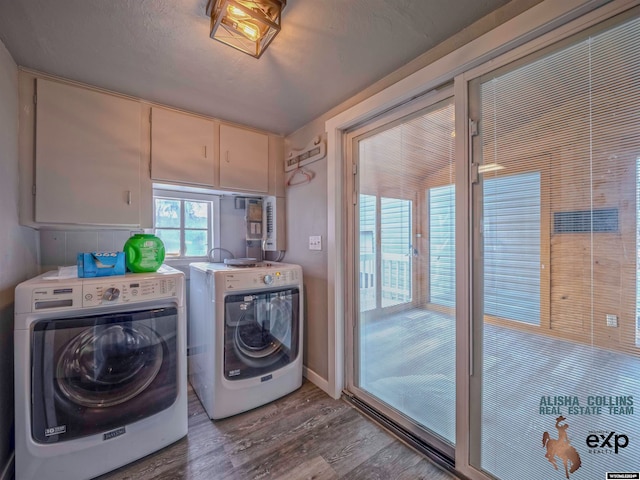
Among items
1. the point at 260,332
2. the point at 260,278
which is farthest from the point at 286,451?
the point at 260,278

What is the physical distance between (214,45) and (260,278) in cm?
138

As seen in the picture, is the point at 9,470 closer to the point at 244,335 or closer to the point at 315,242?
the point at 244,335

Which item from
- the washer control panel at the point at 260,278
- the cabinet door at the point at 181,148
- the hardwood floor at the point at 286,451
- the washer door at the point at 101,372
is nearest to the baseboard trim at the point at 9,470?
the washer door at the point at 101,372

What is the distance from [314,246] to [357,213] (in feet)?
1.56

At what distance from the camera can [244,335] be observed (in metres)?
1.85

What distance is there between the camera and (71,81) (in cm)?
166

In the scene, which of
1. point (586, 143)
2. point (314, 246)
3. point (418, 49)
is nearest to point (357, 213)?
point (314, 246)

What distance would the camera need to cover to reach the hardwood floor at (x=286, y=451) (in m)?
1.36

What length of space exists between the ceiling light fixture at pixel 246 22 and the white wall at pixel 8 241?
3.72ft

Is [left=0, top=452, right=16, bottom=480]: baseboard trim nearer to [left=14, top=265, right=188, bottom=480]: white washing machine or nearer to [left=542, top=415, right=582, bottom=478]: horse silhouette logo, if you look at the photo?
[left=14, top=265, right=188, bottom=480]: white washing machine

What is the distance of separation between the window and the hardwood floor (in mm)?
1386

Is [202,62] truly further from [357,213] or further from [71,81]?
[357,213]

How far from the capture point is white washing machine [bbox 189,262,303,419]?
5.71 feet

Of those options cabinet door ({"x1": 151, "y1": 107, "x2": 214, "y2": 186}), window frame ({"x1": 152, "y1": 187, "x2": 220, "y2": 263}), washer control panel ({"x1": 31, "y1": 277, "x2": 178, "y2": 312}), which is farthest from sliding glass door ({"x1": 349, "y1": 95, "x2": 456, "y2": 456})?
window frame ({"x1": 152, "y1": 187, "x2": 220, "y2": 263})
